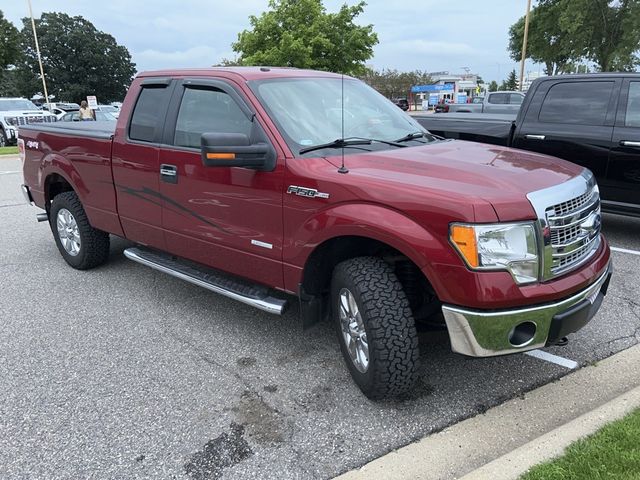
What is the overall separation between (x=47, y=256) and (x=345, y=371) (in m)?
4.18

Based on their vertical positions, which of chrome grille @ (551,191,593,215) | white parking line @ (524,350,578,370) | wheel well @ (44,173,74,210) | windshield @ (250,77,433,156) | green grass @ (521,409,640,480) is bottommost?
white parking line @ (524,350,578,370)

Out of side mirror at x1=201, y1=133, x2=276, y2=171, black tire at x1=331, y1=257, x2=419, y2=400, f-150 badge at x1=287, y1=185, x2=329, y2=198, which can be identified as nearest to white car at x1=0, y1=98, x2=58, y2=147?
side mirror at x1=201, y1=133, x2=276, y2=171

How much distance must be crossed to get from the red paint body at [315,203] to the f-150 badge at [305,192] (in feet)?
0.08

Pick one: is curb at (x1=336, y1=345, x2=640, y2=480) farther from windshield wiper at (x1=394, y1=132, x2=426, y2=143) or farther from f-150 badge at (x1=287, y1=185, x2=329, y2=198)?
windshield wiper at (x1=394, y1=132, x2=426, y2=143)

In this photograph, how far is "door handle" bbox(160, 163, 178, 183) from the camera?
3898 mm

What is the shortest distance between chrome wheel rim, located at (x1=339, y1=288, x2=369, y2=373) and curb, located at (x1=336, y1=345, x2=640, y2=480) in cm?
55

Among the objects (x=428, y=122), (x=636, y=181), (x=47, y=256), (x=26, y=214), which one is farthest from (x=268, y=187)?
(x=26, y=214)

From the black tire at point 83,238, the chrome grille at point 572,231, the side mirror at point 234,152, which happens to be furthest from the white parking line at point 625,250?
the black tire at point 83,238

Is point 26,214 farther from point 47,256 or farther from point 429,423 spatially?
point 429,423

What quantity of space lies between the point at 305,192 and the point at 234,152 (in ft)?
1.53

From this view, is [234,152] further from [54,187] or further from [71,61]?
[71,61]

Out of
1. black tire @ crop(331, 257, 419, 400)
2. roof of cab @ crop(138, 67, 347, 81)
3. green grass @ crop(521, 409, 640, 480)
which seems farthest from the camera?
roof of cab @ crop(138, 67, 347, 81)

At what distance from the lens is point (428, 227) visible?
8.59ft

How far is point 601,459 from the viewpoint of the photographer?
235 centimetres
